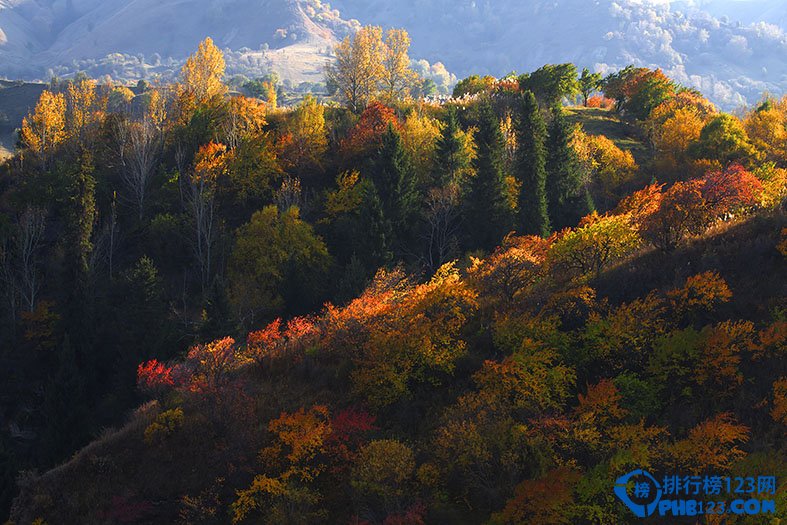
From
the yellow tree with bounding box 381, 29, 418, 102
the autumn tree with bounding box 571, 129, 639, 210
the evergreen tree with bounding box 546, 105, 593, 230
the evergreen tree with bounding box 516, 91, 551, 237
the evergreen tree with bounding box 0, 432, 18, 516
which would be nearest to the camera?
the evergreen tree with bounding box 0, 432, 18, 516

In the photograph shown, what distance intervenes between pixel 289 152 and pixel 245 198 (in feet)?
27.5

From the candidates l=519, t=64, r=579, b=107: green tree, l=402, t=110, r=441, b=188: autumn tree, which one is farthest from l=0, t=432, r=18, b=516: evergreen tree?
l=519, t=64, r=579, b=107: green tree

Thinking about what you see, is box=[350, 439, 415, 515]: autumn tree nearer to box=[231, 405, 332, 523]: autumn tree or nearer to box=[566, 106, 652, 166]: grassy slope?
box=[231, 405, 332, 523]: autumn tree

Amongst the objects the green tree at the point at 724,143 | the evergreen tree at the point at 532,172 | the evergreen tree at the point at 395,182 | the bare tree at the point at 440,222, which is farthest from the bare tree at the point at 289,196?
the green tree at the point at 724,143

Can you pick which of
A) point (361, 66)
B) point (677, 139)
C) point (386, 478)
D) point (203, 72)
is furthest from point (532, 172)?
point (203, 72)

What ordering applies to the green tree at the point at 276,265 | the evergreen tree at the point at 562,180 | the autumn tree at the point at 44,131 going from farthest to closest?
the autumn tree at the point at 44,131 < the evergreen tree at the point at 562,180 < the green tree at the point at 276,265

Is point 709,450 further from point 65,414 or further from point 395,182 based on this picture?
point 65,414

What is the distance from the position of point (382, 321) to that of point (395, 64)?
65566 millimetres

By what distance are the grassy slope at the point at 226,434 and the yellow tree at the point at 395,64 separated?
203 feet

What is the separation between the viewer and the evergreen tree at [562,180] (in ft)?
188

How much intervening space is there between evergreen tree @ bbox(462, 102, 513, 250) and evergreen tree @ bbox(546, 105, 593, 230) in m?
6.22

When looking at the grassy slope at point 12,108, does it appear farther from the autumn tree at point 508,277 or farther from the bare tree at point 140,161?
the autumn tree at point 508,277

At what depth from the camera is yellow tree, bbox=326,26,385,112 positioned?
79812 millimetres

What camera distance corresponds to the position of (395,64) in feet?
274
